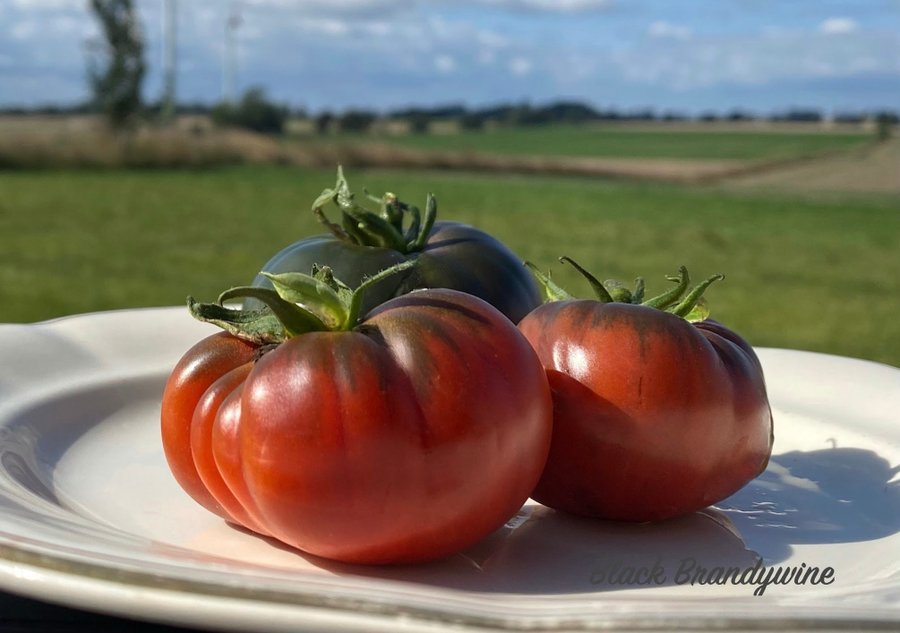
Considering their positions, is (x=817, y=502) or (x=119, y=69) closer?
(x=817, y=502)

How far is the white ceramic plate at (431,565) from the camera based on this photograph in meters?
0.87

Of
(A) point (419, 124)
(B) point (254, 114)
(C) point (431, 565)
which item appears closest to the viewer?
(C) point (431, 565)

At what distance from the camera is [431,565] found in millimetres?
1176

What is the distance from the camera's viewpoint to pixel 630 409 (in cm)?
129

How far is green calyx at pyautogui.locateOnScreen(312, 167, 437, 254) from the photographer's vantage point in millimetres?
1607

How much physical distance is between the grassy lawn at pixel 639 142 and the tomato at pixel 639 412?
41.4 m

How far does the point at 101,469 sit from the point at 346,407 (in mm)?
686

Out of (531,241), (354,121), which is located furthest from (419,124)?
(531,241)

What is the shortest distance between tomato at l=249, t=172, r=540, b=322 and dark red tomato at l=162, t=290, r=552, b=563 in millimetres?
434

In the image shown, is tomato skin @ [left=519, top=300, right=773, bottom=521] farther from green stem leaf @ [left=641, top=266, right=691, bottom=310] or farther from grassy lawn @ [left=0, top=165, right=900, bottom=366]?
grassy lawn @ [left=0, top=165, right=900, bottom=366]

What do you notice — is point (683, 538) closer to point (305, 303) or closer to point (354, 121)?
point (305, 303)

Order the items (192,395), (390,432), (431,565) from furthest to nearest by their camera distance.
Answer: (192,395) < (431,565) < (390,432)

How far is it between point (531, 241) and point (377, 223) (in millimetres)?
14048

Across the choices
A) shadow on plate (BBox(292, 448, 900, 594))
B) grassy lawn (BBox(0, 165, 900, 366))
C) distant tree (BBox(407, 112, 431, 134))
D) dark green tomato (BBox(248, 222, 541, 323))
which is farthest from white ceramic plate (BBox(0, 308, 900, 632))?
distant tree (BBox(407, 112, 431, 134))
